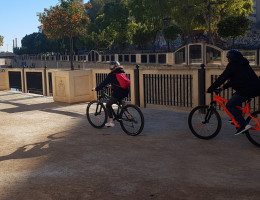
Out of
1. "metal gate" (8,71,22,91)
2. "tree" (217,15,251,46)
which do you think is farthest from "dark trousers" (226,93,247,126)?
"tree" (217,15,251,46)

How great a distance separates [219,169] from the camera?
5562mm

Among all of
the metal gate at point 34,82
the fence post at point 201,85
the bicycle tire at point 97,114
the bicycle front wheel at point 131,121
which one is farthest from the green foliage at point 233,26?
the bicycle front wheel at point 131,121

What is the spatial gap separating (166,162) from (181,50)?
35.3 meters

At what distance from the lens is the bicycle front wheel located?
7.82 meters

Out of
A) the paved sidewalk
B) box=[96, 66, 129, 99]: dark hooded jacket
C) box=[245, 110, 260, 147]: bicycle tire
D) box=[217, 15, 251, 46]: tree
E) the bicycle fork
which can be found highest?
box=[217, 15, 251, 46]: tree

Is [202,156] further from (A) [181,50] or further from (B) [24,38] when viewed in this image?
(B) [24,38]

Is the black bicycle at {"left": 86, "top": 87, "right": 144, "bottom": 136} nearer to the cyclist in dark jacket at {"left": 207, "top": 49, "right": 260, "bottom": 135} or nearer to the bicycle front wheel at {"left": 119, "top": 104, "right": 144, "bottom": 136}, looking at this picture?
the bicycle front wheel at {"left": 119, "top": 104, "right": 144, "bottom": 136}

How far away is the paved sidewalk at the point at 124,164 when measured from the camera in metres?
4.71

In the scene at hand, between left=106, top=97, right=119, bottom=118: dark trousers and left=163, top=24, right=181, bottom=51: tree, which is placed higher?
left=163, top=24, right=181, bottom=51: tree

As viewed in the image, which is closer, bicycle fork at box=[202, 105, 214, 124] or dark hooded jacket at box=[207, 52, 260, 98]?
dark hooded jacket at box=[207, 52, 260, 98]

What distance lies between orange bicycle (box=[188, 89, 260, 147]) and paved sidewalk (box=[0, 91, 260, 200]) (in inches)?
7.1

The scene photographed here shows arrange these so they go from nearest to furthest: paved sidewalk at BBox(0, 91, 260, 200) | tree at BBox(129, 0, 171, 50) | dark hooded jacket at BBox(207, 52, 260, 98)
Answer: paved sidewalk at BBox(0, 91, 260, 200)
dark hooded jacket at BBox(207, 52, 260, 98)
tree at BBox(129, 0, 171, 50)

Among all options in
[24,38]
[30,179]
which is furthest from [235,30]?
[24,38]

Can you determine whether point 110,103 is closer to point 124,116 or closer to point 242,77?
point 124,116
